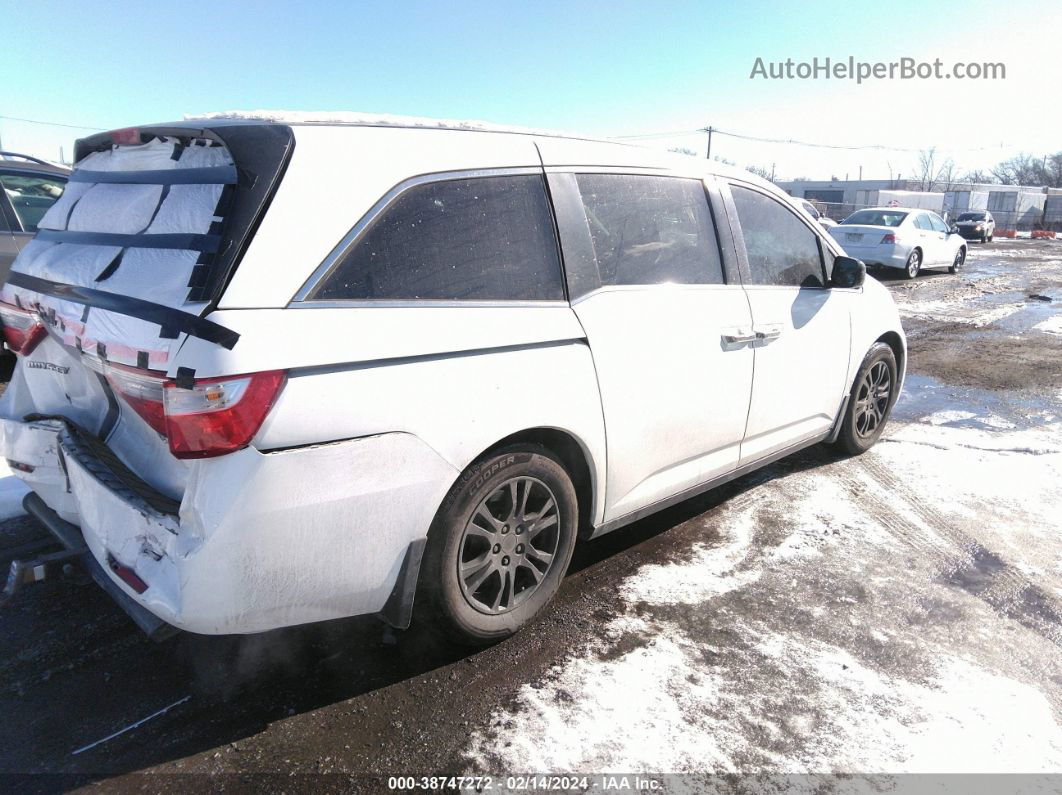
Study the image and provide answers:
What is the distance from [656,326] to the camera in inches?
127

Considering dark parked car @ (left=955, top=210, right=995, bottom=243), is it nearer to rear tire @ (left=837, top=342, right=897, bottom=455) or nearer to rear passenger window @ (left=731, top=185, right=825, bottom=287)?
rear tire @ (left=837, top=342, right=897, bottom=455)

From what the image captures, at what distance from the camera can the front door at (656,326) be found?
303 centimetres

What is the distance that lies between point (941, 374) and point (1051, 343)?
Answer: 3.21 metres

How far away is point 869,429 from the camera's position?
5.18m

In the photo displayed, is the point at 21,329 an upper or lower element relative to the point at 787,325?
upper

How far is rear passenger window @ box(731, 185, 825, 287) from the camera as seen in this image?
12.9 ft

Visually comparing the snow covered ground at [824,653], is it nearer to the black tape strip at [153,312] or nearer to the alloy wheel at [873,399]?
the alloy wheel at [873,399]

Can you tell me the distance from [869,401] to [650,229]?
2575 millimetres

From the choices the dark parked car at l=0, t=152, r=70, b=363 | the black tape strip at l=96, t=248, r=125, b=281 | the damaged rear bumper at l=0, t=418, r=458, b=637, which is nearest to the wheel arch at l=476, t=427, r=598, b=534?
the damaged rear bumper at l=0, t=418, r=458, b=637

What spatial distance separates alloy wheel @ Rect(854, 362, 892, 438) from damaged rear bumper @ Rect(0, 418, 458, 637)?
139 inches

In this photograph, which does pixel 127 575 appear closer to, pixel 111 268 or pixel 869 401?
pixel 111 268

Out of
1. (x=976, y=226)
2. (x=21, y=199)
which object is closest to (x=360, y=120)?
(x=21, y=199)

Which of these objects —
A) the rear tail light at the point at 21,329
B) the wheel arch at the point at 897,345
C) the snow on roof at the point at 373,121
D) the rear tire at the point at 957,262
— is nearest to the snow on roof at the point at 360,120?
the snow on roof at the point at 373,121

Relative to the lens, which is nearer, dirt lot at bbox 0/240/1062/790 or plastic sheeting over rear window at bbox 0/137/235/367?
plastic sheeting over rear window at bbox 0/137/235/367
